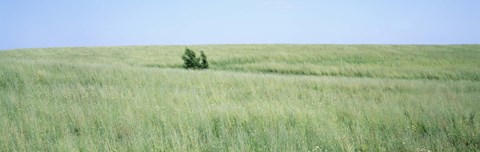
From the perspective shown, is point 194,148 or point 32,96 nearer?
point 194,148

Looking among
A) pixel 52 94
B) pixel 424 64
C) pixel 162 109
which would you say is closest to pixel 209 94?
pixel 162 109

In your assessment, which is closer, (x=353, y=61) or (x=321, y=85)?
(x=321, y=85)

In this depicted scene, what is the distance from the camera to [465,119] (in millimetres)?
5512

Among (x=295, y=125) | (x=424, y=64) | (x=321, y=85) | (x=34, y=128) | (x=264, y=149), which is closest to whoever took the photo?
(x=264, y=149)

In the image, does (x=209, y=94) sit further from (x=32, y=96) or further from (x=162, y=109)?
(x=32, y=96)

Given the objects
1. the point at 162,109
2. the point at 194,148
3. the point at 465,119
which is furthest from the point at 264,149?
the point at 465,119

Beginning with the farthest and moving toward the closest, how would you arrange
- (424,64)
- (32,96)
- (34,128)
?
(424,64)
(32,96)
(34,128)

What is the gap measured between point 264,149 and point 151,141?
4.22 ft

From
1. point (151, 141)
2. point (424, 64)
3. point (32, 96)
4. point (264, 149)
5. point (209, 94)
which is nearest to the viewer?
point (264, 149)

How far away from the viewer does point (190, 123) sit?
5.26 metres

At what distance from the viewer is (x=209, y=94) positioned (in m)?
8.45

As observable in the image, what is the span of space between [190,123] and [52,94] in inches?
148

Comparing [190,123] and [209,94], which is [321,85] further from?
[190,123]

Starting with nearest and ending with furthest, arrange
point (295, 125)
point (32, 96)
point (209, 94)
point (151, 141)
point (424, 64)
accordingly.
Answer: point (151, 141), point (295, 125), point (32, 96), point (209, 94), point (424, 64)
